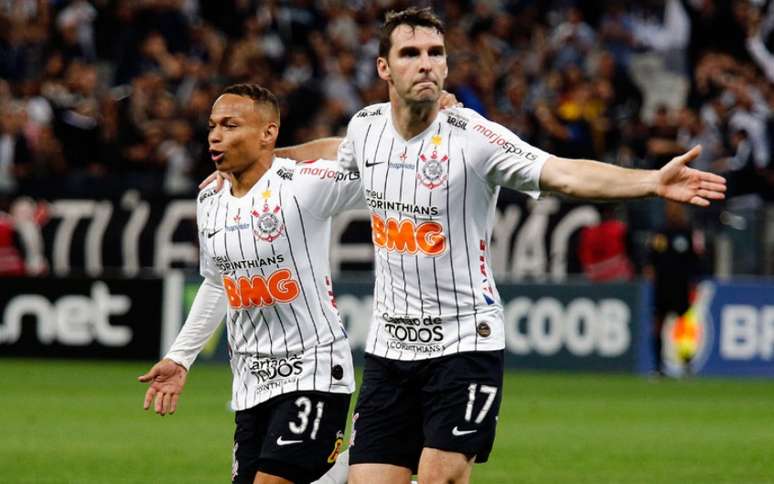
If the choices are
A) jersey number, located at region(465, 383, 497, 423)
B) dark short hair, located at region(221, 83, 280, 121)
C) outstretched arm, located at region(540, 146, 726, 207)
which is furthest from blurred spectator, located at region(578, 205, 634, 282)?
outstretched arm, located at region(540, 146, 726, 207)

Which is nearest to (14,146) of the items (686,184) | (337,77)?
(337,77)

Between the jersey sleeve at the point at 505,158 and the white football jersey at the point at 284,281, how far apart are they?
0.77 meters

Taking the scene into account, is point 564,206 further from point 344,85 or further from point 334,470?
point 334,470

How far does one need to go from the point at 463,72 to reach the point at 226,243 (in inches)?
587

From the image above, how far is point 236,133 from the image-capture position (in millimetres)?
7316

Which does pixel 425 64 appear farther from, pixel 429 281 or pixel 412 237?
pixel 429 281

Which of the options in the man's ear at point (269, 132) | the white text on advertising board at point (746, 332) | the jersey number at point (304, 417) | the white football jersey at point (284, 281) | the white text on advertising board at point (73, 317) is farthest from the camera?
the white text on advertising board at point (73, 317)

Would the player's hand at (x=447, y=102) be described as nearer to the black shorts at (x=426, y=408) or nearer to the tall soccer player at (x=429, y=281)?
the tall soccer player at (x=429, y=281)

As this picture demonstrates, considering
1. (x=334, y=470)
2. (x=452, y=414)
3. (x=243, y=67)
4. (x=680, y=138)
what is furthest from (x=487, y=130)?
(x=243, y=67)

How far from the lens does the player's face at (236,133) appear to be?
730 cm

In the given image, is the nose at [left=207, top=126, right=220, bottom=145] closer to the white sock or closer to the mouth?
the mouth

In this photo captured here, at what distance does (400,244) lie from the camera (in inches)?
269

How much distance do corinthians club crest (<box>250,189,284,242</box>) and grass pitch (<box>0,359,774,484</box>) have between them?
12.6ft

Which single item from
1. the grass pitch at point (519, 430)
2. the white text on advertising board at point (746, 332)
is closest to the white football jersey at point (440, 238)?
the grass pitch at point (519, 430)
